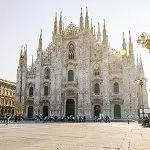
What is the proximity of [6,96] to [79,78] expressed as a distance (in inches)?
1077

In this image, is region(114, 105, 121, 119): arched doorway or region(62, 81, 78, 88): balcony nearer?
region(114, 105, 121, 119): arched doorway

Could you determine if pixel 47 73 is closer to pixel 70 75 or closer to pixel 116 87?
pixel 70 75

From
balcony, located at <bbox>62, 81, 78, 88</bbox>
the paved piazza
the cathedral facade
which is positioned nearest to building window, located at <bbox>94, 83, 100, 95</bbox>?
the cathedral facade

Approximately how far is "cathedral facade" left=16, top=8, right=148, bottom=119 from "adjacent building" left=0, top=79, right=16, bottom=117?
14.3m

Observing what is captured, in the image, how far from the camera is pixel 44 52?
52219 millimetres

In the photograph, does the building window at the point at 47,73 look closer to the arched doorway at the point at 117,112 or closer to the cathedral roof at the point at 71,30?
the cathedral roof at the point at 71,30

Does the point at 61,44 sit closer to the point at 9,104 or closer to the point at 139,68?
the point at 139,68

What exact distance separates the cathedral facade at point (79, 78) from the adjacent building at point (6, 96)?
1432cm

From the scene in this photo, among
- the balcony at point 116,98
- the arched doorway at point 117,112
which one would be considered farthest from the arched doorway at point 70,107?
the arched doorway at point 117,112

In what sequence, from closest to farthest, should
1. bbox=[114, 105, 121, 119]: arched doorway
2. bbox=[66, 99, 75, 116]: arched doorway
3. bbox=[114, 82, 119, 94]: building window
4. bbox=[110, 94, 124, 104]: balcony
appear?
bbox=[110, 94, 124, 104]: balcony
bbox=[114, 105, 121, 119]: arched doorway
bbox=[114, 82, 119, 94]: building window
bbox=[66, 99, 75, 116]: arched doorway

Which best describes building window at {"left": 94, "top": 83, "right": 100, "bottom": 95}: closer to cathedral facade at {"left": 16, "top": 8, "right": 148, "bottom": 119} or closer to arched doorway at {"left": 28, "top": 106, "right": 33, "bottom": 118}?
cathedral facade at {"left": 16, "top": 8, "right": 148, "bottom": 119}

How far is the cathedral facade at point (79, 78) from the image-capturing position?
4444cm

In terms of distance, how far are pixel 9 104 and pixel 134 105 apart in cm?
3804

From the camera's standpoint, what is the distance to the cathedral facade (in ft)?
146
